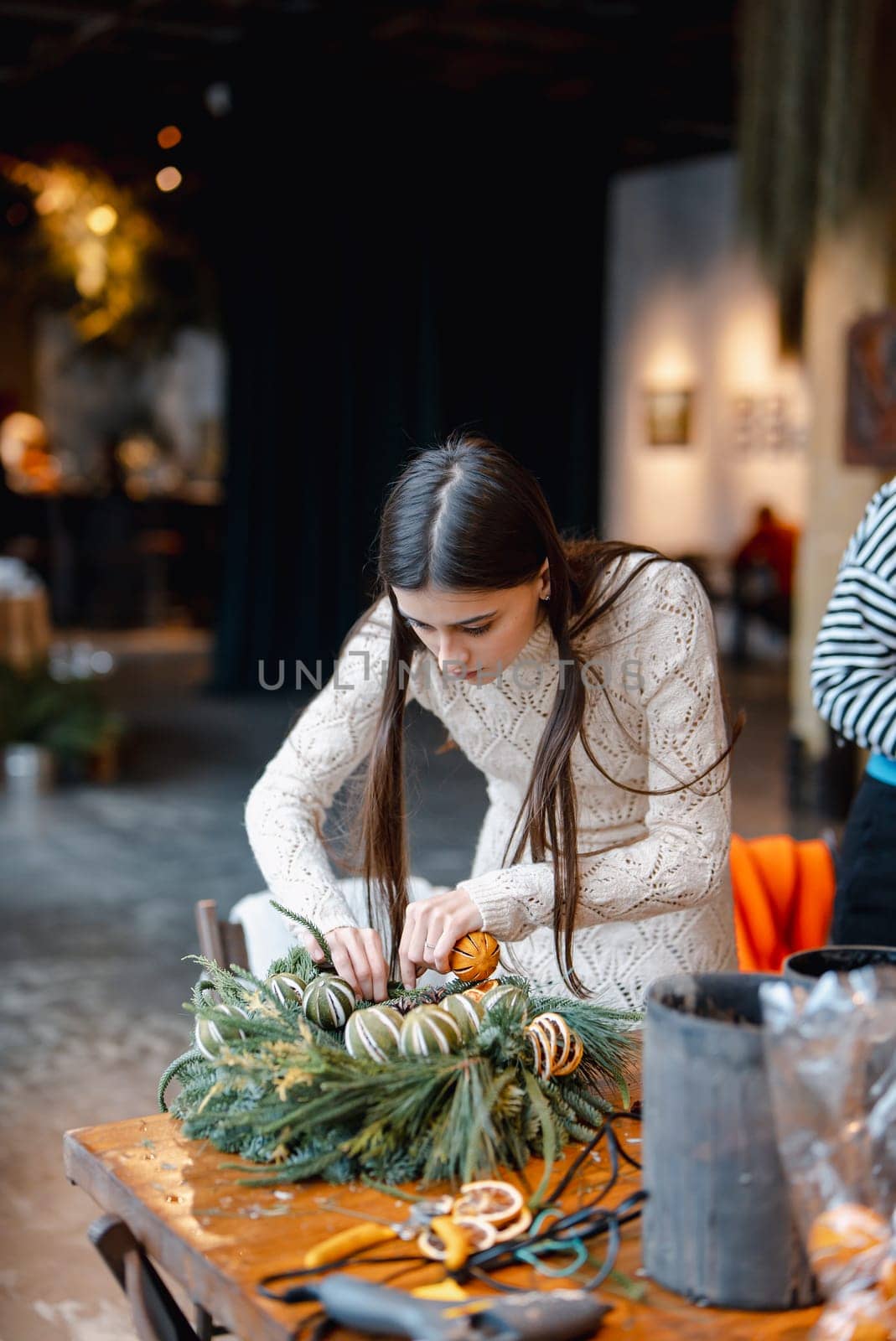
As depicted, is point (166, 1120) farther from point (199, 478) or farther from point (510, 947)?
point (199, 478)

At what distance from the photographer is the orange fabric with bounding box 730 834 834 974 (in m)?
2.20

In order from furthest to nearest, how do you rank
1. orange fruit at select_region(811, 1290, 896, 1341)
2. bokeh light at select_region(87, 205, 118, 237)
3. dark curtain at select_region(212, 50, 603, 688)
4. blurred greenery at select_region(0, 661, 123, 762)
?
bokeh light at select_region(87, 205, 118, 237)
dark curtain at select_region(212, 50, 603, 688)
blurred greenery at select_region(0, 661, 123, 762)
orange fruit at select_region(811, 1290, 896, 1341)

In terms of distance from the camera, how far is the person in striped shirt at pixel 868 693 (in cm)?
198

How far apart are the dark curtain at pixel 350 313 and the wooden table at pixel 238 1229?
26.6 feet

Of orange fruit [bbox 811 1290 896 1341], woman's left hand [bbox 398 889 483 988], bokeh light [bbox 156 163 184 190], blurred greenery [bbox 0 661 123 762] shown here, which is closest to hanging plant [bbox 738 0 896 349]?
blurred greenery [bbox 0 661 123 762]

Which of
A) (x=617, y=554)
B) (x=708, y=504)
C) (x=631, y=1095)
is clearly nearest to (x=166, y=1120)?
(x=631, y=1095)

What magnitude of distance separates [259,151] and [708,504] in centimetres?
443

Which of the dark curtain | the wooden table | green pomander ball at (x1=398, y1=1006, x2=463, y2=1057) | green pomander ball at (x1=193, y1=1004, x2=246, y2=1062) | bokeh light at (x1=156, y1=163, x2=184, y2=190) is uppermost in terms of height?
bokeh light at (x1=156, y1=163, x2=184, y2=190)

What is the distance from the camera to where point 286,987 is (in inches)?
49.4

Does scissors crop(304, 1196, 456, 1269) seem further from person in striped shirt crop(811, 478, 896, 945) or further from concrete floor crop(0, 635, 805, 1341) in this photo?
person in striped shirt crop(811, 478, 896, 945)

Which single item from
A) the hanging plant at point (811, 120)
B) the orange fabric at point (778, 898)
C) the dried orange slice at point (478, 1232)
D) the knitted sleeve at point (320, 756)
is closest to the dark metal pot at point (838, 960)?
the dried orange slice at point (478, 1232)

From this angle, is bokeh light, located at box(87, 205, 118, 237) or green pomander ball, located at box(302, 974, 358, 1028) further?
bokeh light, located at box(87, 205, 118, 237)

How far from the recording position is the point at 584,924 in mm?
Result: 1562

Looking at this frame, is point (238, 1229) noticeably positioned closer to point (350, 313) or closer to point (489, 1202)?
point (489, 1202)
